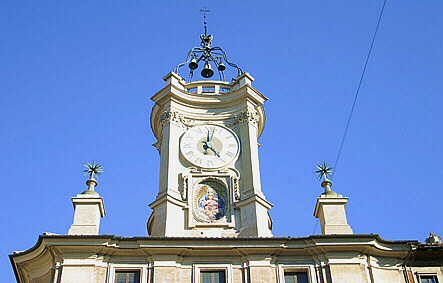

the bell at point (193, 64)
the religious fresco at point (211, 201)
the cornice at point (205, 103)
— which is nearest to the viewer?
the religious fresco at point (211, 201)

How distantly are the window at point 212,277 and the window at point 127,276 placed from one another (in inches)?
108

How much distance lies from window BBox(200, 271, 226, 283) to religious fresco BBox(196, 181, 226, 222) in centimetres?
428

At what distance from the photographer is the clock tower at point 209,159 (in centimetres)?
3222

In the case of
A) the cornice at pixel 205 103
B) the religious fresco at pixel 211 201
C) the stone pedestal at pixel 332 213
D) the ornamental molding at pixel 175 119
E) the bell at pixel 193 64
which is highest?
the bell at pixel 193 64

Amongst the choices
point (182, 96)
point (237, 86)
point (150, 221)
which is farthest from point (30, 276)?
point (237, 86)

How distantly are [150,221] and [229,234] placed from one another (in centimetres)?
442

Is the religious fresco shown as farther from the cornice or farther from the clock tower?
the cornice

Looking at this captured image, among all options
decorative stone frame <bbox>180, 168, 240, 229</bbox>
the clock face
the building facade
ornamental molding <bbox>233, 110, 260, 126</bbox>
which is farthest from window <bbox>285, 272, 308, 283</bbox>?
ornamental molding <bbox>233, 110, 260, 126</bbox>

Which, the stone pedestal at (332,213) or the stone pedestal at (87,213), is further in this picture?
the stone pedestal at (332,213)

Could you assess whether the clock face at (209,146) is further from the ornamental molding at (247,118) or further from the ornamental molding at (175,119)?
the ornamental molding at (247,118)

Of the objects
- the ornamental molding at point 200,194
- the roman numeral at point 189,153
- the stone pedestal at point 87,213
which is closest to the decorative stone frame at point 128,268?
the stone pedestal at point 87,213

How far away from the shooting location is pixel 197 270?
93.4 ft

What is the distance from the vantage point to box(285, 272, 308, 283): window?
28688 mm

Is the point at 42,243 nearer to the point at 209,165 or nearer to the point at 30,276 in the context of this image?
the point at 30,276
